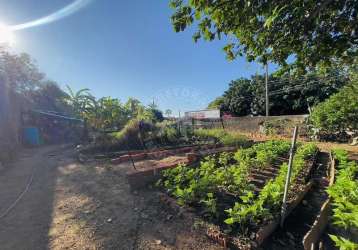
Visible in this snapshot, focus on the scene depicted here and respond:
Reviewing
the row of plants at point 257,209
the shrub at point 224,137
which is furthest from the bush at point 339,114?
the row of plants at point 257,209

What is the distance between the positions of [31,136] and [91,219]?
16.5 meters

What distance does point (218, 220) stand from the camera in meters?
3.22

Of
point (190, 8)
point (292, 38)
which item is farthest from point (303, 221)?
point (190, 8)

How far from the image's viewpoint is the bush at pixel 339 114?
421 inches

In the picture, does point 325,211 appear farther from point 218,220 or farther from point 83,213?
point 83,213

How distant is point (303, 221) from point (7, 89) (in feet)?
60.9

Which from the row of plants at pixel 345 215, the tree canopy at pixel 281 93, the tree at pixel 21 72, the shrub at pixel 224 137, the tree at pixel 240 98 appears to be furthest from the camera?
the tree at pixel 240 98

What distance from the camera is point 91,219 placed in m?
3.76

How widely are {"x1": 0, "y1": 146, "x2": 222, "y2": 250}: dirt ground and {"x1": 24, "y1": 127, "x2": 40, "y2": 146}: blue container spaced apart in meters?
12.5

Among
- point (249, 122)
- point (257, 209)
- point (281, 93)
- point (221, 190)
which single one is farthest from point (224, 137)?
point (281, 93)

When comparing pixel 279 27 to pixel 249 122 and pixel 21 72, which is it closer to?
pixel 249 122

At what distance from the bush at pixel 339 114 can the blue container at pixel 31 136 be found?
19834mm

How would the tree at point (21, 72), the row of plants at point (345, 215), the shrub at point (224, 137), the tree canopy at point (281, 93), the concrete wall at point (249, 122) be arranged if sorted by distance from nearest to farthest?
1. the row of plants at point (345, 215)
2. the shrub at point (224, 137)
3. the concrete wall at point (249, 122)
4. the tree at point (21, 72)
5. the tree canopy at point (281, 93)

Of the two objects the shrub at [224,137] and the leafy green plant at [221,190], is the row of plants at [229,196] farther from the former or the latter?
the shrub at [224,137]
